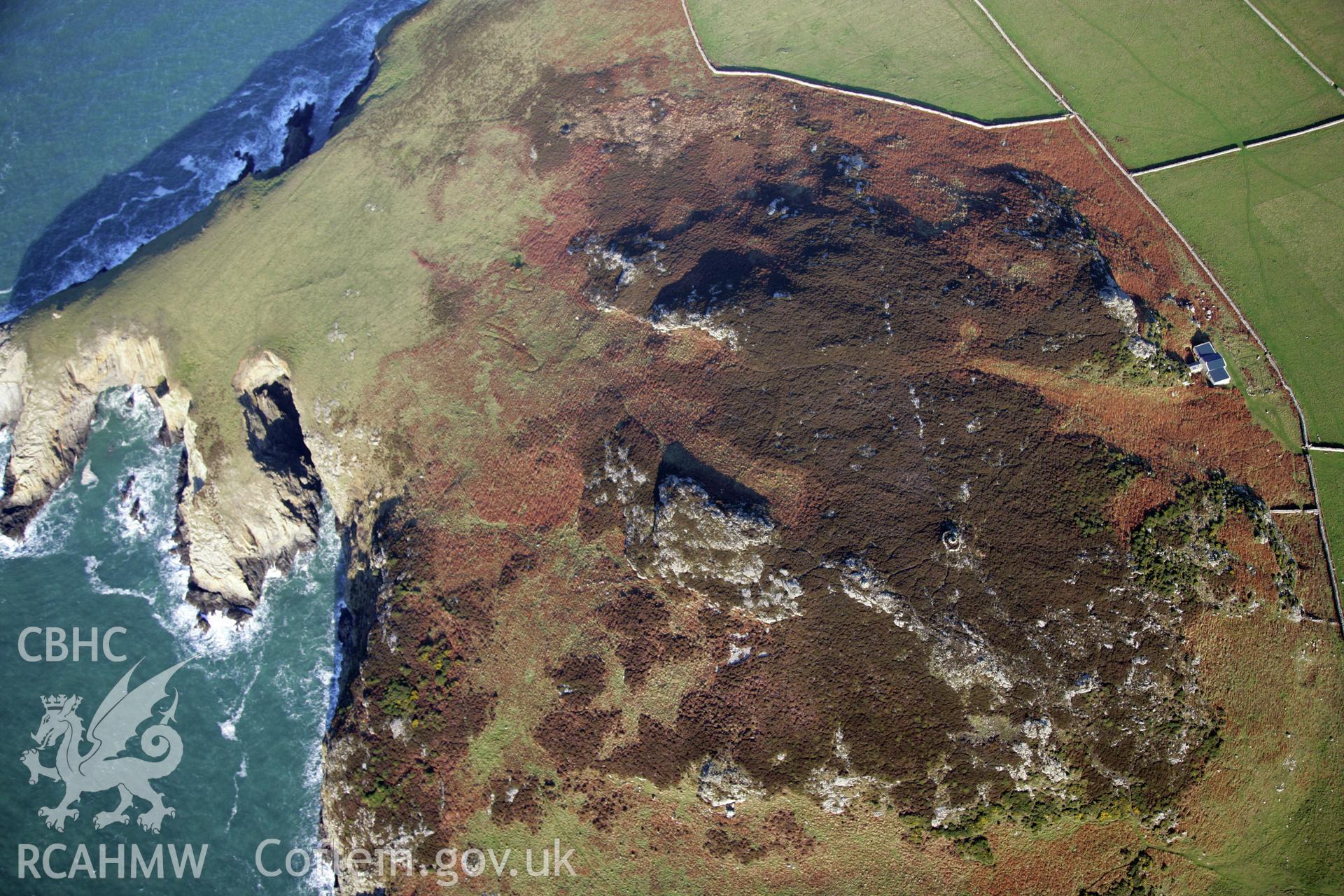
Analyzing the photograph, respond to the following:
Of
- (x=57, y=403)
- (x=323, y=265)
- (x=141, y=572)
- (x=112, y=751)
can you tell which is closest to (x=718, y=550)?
(x=323, y=265)

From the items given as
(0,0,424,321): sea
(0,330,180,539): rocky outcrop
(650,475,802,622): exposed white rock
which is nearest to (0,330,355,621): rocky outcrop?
(0,330,180,539): rocky outcrop

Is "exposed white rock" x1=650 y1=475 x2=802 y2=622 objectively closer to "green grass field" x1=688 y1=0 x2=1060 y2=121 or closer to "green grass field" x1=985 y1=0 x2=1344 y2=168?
"green grass field" x1=688 y1=0 x2=1060 y2=121

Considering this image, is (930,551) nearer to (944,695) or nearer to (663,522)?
(944,695)

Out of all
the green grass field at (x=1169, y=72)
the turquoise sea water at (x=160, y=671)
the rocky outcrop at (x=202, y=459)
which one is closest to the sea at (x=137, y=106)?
the rocky outcrop at (x=202, y=459)

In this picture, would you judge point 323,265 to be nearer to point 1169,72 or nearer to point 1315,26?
point 1169,72

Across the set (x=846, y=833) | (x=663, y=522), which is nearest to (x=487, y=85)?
(x=663, y=522)

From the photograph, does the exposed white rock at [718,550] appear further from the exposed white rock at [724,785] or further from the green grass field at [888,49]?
the green grass field at [888,49]

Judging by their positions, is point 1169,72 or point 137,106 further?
point 137,106
